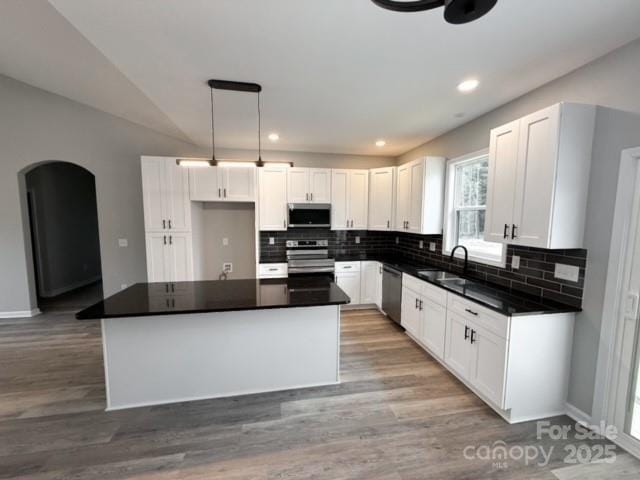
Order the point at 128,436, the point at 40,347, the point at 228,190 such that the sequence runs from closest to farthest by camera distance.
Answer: the point at 128,436 < the point at 40,347 < the point at 228,190

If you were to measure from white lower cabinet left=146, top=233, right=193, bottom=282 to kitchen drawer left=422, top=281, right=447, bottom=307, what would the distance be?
3266 millimetres

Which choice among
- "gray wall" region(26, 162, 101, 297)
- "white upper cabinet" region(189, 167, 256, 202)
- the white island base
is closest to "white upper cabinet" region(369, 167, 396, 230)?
"white upper cabinet" region(189, 167, 256, 202)

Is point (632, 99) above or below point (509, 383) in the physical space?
above

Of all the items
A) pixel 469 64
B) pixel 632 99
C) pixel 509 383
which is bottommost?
pixel 509 383

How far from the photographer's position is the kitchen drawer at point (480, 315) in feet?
6.76

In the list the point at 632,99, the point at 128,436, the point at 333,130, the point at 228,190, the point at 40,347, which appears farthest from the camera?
the point at 228,190

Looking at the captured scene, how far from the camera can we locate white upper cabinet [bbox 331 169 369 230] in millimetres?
4512

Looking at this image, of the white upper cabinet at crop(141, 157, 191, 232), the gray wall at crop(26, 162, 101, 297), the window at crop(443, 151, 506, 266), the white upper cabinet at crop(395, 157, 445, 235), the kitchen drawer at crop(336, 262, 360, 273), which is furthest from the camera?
the gray wall at crop(26, 162, 101, 297)

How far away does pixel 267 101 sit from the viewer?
2.77 metres

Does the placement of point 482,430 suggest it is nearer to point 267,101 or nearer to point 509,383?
point 509,383

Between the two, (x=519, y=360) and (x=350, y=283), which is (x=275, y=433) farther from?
(x=350, y=283)

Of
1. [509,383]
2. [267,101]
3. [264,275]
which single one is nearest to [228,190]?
[264,275]

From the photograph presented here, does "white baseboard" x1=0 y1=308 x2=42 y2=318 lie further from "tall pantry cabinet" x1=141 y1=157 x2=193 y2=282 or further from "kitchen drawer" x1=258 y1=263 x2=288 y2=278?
"kitchen drawer" x1=258 y1=263 x2=288 y2=278

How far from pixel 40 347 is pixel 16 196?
2.34m
